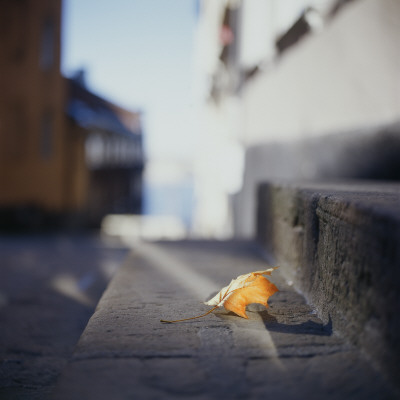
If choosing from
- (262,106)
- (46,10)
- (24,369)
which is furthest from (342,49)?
(46,10)

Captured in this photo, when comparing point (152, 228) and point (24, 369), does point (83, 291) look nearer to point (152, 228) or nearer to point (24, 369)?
point (24, 369)

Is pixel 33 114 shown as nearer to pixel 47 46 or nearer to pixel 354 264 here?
pixel 47 46

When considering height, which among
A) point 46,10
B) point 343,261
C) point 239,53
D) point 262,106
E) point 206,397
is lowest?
point 206,397

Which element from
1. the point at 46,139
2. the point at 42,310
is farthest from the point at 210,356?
the point at 46,139

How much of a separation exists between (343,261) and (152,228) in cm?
1552

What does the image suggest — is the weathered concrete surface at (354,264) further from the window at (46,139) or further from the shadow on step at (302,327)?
the window at (46,139)

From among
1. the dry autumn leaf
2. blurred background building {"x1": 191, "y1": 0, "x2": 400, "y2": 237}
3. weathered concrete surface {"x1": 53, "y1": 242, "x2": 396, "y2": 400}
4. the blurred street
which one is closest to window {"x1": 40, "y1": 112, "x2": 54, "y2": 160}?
blurred background building {"x1": 191, "y1": 0, "x2": 400, "y2": 237}

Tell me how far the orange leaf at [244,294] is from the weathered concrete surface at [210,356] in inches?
1.3

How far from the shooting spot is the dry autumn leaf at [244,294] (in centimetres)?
141

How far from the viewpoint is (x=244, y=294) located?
1421mm

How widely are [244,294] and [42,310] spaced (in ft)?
4.74

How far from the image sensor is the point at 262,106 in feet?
17.4

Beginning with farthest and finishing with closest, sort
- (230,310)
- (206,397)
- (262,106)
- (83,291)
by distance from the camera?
1. (262,106)
2. (83,291)
3. (230,310)
4. (206,397)

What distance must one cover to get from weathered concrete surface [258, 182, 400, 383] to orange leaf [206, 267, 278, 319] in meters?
0.16
